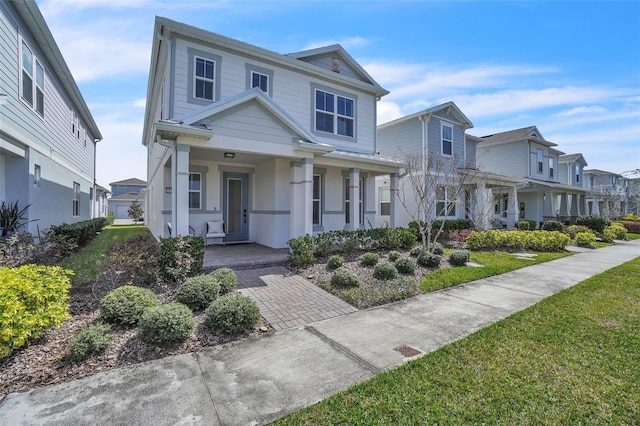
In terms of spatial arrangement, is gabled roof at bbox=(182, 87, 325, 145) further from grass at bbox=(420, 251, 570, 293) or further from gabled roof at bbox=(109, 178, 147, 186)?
gabled roof at bbox=(109, 178, 147, 186)

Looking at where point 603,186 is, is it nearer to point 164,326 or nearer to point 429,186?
point 429,186

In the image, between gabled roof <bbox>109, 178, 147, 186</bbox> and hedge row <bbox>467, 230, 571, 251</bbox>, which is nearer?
hedge row <bbox>467, 230, 571, 251</bbox>

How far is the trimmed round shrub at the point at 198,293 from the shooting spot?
5156 millimetres

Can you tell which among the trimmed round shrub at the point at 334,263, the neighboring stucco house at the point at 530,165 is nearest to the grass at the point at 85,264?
the trimmed round shrub at the point at 334,263

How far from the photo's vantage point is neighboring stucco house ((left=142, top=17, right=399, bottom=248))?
8.04 m

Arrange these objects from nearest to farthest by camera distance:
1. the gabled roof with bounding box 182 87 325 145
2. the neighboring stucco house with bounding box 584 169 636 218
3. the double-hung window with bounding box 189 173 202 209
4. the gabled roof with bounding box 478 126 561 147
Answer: the gabled roof with bounding box 182 87 325 145, the double-hung window with bounding box 189 173 202 209, the gabled roof with bounding box 478 126 561 147, the neighboring stucco house with bounding box 584 169 636 218

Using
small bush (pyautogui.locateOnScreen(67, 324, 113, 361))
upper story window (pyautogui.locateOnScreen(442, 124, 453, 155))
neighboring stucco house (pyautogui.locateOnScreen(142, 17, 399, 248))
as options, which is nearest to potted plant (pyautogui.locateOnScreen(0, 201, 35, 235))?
neighboring stucco house (pyautogui.locateOnScreen(142, 17, 399, 248))

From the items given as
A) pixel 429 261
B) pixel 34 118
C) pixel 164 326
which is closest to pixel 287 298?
pixel 164 326

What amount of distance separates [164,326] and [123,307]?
1.05 metres

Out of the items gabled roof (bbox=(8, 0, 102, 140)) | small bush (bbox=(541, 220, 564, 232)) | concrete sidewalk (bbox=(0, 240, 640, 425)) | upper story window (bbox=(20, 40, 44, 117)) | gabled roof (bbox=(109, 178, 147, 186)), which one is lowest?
concrete sidewalk (bbox=(0, 240, 640, 425))

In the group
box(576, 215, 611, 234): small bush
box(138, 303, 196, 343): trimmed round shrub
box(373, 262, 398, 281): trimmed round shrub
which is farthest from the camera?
box(576, 215, 611, 234): small bush

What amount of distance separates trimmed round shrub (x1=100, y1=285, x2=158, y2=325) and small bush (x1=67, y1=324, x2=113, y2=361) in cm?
61

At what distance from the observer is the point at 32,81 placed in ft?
29.3

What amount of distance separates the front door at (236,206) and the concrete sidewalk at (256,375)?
25.0 feet
